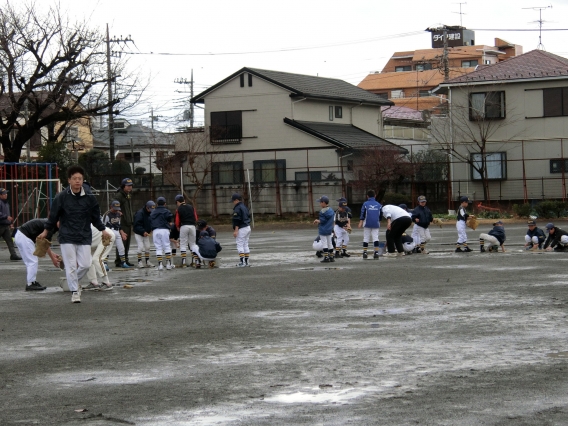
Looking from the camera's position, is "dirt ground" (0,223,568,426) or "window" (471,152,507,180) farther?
"window" (471,152,507,180)

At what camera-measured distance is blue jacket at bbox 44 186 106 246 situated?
13617 mm

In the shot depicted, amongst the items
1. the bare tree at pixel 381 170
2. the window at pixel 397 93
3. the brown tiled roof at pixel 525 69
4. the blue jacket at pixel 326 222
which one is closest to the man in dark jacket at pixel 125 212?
the blue jacket at pixel 326 222

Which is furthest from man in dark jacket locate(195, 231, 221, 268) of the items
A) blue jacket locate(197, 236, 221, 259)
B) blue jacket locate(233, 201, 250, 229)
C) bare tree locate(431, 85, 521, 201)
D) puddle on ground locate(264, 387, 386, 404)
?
bare tree locate(431, 85, 521, 201)

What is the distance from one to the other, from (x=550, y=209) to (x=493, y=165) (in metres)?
9.21

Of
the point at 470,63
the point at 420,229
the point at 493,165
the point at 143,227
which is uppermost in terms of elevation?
the point at 470,63

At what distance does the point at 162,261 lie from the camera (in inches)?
810

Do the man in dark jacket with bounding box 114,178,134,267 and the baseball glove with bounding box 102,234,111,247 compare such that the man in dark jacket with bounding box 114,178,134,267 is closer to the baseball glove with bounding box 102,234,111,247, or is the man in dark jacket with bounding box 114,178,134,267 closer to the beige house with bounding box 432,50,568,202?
the baseball glove with bounding box 102,234,111,247

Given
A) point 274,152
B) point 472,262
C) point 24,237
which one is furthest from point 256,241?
point 274,152

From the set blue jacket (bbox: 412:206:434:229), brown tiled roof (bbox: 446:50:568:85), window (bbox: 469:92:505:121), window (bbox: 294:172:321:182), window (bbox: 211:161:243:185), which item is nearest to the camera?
blue jacket (bbox: 412:206:434:229)

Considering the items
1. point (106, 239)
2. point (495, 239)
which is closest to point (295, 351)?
point (106, 239)

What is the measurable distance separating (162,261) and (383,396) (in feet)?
46.3

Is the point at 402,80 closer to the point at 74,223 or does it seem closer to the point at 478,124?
the point at 478,124

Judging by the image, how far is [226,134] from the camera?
52500 millimetres

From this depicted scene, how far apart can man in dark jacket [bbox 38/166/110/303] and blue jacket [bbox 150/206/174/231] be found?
6.08m
